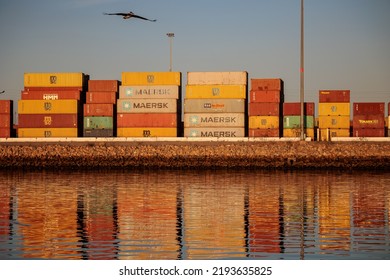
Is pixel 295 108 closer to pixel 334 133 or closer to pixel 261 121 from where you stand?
pixel 261 121

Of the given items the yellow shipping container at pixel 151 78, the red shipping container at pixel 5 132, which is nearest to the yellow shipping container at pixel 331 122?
the yellow shipping container at pixel 151 78

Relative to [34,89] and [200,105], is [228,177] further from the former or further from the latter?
[34,89]

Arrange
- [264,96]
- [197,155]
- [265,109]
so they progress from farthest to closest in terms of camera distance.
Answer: [264,96], [265,109], [197,155]

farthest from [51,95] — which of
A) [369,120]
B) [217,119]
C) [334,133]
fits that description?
[369,120]

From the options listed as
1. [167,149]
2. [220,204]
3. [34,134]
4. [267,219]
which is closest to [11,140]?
[34,134]

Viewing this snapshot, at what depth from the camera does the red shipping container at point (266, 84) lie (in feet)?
183

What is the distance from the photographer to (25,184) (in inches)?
1395

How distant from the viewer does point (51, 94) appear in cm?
5688

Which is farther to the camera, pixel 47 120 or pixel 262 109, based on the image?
pixel 47 120

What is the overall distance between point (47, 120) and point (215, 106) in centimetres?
1314

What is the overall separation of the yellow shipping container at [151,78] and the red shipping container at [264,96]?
588cm

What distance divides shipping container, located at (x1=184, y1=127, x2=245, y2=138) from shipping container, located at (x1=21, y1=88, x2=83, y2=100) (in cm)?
914

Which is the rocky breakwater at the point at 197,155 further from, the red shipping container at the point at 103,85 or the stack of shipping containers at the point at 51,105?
the red shipping container at the point at 103,85

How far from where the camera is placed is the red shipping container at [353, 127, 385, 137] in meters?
55.5
